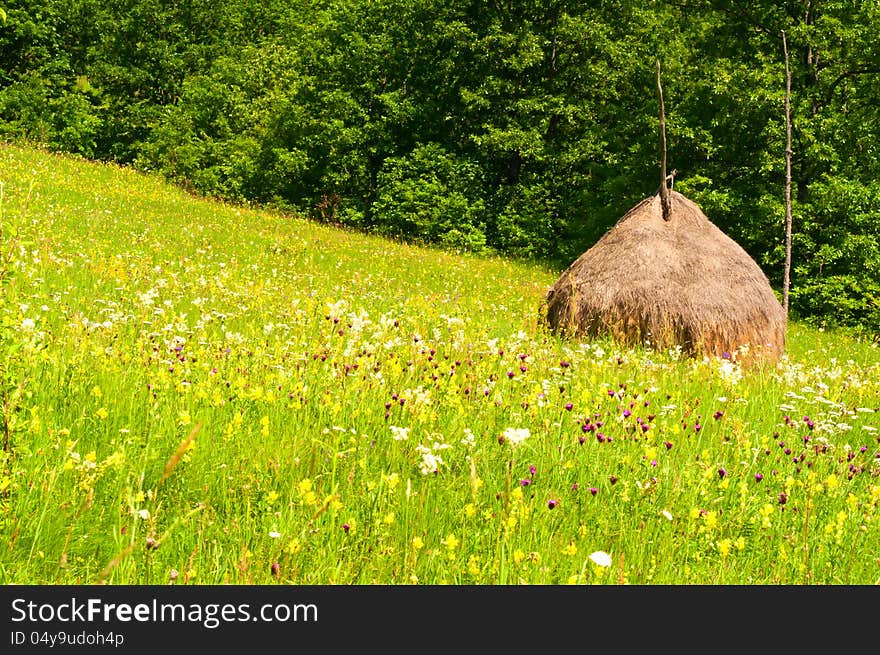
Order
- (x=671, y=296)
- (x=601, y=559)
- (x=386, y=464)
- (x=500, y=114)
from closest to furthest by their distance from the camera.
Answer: (x=601, y=559) < (x=386, y=464) < (x=671, y=296) < (x=500, y=114)

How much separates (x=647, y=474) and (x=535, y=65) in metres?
27.8

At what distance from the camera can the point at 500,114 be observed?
28422 mm

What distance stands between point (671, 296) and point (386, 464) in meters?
6.16

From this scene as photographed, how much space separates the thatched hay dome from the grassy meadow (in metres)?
1.77

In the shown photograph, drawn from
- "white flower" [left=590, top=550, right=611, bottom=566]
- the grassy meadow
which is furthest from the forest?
"white flower" [left=590, top=550, right=611, bottom=566]

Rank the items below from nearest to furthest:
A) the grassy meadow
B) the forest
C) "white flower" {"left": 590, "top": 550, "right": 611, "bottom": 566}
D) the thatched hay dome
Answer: "white flower" {"left": 590, "top": 550, "right": 611, "bottom": 566} < the grassy meadow < the thatched hay dome < the forest

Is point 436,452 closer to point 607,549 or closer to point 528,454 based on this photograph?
point 528,454

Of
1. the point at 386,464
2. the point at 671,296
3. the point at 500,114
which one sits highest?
the point at 500,114

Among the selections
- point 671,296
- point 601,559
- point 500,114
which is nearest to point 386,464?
point 601,559

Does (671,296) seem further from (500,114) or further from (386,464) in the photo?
(500,114)

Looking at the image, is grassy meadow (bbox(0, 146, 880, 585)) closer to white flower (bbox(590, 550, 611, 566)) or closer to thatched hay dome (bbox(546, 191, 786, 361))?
white flower (bbox(590, 550, 611, 566))

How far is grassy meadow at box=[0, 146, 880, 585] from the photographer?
8.13 feet

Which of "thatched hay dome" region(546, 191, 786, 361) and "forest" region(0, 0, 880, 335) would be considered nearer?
"thatched hay dome" region(546, 191, 786, 361)

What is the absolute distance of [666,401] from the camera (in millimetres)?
5309
